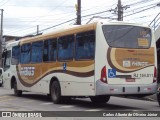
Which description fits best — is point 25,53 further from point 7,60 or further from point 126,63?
point 126,63

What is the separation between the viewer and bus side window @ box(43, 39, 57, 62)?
19.0 m

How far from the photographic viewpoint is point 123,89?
16.0 meters

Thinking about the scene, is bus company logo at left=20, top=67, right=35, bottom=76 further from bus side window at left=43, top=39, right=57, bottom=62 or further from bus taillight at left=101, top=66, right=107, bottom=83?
bus taillight at left=101, top=66, right=107, bottom=83

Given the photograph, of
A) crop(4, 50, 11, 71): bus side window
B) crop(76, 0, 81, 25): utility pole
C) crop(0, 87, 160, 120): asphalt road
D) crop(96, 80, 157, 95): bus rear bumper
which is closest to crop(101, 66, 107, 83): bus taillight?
crop(96, 80, 157, 95): bus rear bumper

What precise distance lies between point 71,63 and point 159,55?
14.7 meters

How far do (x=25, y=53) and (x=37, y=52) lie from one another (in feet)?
5.71

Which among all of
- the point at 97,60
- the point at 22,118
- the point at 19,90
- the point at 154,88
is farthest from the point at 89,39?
the point at 19,90

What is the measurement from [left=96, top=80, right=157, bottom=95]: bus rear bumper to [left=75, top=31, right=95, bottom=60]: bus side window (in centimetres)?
121

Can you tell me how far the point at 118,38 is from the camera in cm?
1631

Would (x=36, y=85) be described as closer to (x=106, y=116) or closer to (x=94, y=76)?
(x=94, y=76)

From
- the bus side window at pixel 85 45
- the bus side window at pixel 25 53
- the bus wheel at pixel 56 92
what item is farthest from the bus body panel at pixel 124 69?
the bus side window at pixel 25 53

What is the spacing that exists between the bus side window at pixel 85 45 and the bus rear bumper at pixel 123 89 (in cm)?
121

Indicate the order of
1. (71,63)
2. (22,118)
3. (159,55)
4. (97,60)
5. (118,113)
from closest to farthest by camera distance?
(22,118) < (118,113) < (97,60) < (71,63) < (159,55)

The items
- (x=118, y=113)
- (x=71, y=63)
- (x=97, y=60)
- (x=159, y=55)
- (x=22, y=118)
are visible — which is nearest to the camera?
(x=22, y=118)
